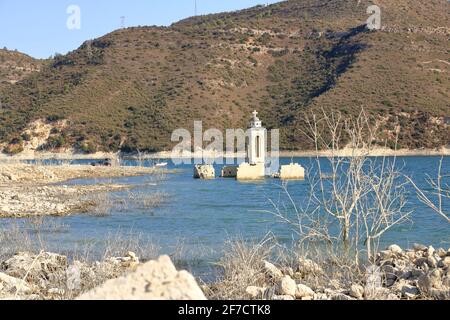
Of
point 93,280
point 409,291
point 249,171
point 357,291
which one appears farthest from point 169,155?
point 357,291

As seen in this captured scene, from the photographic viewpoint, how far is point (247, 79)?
9281cm

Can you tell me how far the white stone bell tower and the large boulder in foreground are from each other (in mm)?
39926

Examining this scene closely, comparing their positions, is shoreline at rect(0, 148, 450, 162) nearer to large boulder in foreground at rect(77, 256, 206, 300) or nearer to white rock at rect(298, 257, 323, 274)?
white rock at rect(298, 257, 323, 274)

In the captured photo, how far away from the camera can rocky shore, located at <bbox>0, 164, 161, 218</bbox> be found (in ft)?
72.8

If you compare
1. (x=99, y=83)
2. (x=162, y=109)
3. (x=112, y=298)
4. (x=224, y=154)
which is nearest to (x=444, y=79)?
(x=224, y=154)

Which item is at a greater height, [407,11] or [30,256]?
[407,11]

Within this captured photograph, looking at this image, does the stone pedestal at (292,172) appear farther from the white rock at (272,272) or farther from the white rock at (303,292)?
the white rock at (303,292)

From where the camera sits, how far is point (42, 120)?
260 ft

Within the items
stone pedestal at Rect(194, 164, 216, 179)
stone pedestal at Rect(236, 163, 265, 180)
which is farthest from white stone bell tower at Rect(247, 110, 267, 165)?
stone pedestal at Rect(194, 164, 216, 179)

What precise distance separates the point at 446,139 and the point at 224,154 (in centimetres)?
2584

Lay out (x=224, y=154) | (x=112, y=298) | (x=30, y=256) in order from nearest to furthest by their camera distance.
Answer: (x=112, y=298) < (x=30, y=256) < (x=224, y=154)

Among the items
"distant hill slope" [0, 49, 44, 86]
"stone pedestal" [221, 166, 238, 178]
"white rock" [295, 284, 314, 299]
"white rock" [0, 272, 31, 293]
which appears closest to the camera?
"white rock" [295, 284, 314, 299]

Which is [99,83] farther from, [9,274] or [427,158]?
[9,274]

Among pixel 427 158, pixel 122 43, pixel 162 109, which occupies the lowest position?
pixel 427 158
